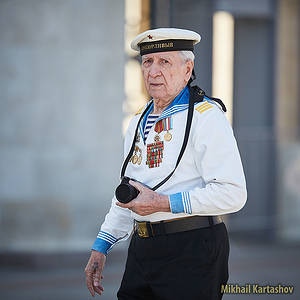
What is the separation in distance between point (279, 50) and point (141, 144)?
6641 millimetres

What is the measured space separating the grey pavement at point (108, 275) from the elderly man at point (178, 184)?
307 centimetres

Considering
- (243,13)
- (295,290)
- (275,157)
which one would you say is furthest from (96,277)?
(243,13)

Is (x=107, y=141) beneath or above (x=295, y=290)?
above

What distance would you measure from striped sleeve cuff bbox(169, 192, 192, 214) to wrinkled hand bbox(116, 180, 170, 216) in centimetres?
3

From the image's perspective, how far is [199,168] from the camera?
9.13 ft

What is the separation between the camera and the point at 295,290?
20.2 ft

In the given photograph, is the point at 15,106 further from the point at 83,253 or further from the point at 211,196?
the point at 211,196

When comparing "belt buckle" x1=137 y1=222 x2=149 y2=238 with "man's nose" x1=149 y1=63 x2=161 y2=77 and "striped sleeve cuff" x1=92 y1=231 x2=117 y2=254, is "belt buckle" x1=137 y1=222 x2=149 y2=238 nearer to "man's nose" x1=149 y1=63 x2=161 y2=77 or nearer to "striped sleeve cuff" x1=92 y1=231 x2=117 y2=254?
"striped sleeve cuff" x1=92 y1=231 x2=117 y2=254

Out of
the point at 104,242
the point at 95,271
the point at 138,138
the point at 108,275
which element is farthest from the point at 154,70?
the point at 108,275

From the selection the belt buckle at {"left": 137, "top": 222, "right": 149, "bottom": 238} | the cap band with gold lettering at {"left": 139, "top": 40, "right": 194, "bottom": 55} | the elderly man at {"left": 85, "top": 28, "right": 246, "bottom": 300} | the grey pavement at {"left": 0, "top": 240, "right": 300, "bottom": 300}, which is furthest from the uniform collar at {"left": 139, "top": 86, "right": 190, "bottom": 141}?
the grey pavement at {"left": 0, "top": 240, "right": 300, "bottom": 300}

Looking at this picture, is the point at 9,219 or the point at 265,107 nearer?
the point at 9,219

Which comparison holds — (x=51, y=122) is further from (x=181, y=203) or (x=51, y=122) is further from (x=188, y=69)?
(x=181, y=203)

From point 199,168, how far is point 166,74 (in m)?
0.50

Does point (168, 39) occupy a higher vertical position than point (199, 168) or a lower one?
higher
